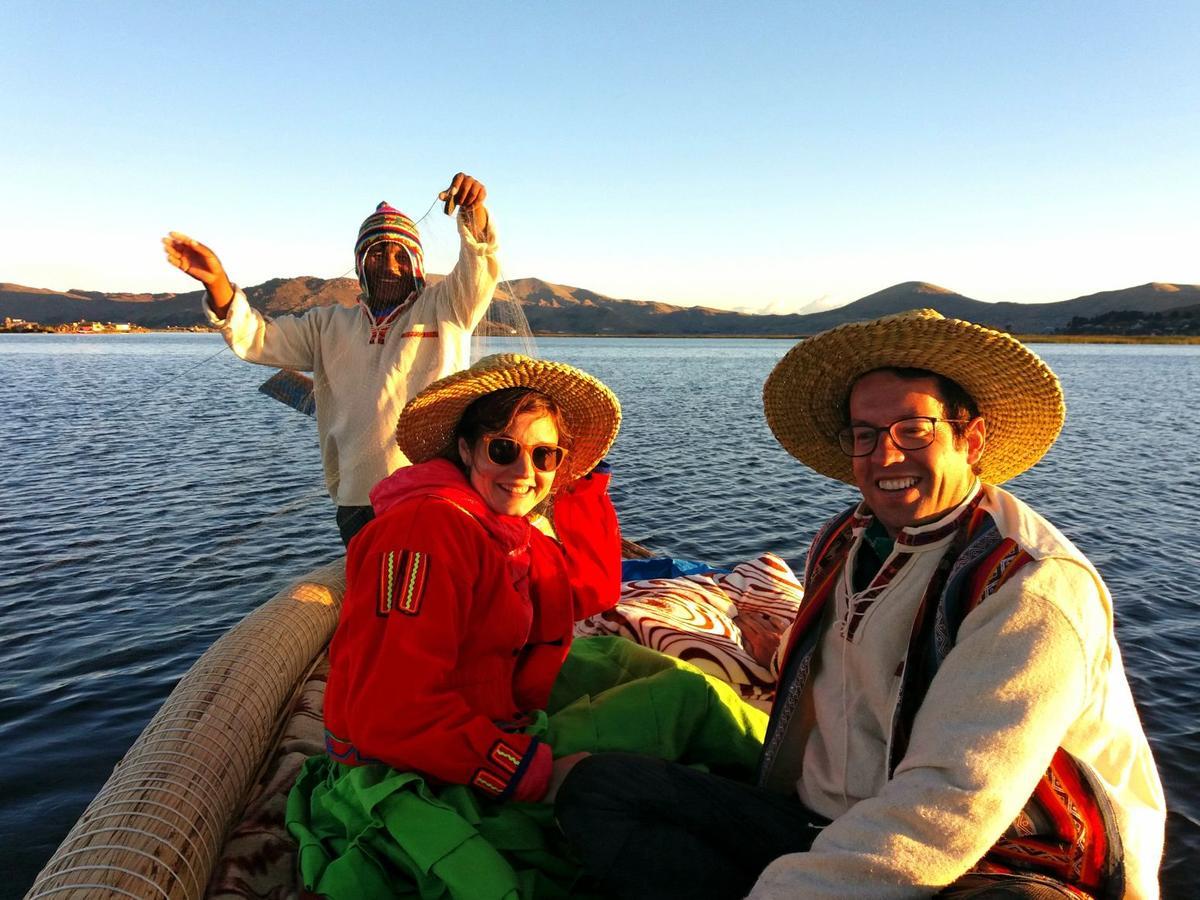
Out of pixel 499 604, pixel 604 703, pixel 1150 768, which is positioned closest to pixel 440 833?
pixel 499 604

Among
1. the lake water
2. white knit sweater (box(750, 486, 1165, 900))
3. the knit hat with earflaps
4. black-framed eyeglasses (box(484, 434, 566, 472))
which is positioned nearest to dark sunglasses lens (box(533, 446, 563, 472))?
black-framed eyeglasses (box(484, 434, 566, 472))

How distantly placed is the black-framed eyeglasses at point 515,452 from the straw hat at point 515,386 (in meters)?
0.22

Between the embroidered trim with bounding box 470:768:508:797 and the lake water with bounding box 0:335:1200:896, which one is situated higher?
the embroidered trim with bounding box 470:768:508:797

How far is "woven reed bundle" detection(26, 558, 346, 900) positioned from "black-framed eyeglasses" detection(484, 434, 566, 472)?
177 cm

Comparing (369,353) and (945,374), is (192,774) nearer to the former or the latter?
(369,353)

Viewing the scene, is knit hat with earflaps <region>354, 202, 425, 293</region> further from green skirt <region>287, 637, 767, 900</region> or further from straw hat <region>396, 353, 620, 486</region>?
green skirt <region>287, 637, 767, 900</region>

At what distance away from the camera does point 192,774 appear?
3.17 m

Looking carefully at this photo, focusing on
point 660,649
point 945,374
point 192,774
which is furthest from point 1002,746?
point 192,774

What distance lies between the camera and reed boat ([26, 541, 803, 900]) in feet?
8.90

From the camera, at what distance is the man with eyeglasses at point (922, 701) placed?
1.86 metres

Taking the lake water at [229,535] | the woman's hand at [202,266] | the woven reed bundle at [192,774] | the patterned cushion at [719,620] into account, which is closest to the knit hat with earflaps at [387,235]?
the woman's hand at [202,266]

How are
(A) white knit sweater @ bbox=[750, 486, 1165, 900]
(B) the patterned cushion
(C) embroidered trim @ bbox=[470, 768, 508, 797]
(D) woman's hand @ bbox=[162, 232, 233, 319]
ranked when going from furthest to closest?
(B) the patterned cushion → (D) woman's hand @ bbox=[162, 232, 233, 319] → (C) embroidered trim @ bbox=[470, 768, 508, 797] → (A) white knit sweater @ bbox=[750, 486, 1165, 900]

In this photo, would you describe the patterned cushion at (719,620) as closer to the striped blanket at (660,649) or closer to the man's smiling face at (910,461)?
the striped blanket at (660,649)

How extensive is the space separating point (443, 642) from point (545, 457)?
0.81m
